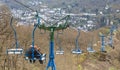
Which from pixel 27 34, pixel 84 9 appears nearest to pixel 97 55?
pixel 27 34

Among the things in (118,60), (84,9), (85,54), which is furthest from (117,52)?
(84,9)

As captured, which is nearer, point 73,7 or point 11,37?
point 11,37

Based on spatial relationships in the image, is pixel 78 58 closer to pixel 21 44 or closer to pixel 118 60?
pixel 118 60

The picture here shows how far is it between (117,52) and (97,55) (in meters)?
2.12

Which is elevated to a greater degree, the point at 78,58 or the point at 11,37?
the point at 11,37

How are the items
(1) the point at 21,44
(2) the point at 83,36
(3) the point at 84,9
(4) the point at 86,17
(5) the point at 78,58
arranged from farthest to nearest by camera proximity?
(3) the point at 84,9
(4) the point at 86,17
(2) the point at 83,36
(5) the point at 78,58
(1) the point at 21,44

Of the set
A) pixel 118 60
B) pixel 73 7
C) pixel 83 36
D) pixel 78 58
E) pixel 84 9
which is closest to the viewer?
pixel 78 58

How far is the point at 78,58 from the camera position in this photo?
2742 centimetres

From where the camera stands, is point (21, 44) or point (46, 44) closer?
point (21, 44)

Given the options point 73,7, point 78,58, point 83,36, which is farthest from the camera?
point 73,7

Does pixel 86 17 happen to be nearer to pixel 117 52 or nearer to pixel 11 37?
pixel 117 52

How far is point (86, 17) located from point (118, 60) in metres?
61.5

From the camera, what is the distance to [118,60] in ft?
96.4

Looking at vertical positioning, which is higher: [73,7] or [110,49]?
[73,7]
